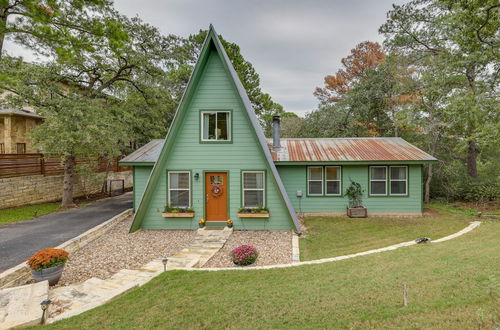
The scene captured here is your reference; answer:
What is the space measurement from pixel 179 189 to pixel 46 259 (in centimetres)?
446

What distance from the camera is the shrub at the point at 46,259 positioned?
447 centimetres

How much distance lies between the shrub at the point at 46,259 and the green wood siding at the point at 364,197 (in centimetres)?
815

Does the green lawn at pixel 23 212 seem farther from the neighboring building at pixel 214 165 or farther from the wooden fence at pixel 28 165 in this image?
the neighboring building at pixel 214 165

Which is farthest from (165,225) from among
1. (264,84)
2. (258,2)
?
(264,84)

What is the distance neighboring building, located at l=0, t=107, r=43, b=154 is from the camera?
51.2 feet

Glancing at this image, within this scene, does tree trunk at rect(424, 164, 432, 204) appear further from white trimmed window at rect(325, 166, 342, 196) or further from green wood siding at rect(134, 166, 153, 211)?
green wood siding at rect(134, 166, 153, 211)

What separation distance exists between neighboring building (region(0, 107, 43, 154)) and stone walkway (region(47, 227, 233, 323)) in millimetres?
16096

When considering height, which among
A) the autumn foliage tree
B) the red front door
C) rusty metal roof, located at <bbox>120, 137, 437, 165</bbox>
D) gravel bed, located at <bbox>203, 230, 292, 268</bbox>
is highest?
the autumn foliage tree

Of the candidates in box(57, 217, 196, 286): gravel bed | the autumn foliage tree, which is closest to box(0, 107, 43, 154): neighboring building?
box(57, 217, 196, 286): gravel bed

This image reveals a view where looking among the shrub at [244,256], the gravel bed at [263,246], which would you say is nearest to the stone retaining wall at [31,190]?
the gravel bed at [263,246]

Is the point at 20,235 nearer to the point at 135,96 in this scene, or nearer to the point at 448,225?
the point at 135,96

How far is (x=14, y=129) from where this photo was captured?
52.7 feet

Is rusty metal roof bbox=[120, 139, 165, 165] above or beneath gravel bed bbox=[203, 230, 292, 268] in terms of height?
above

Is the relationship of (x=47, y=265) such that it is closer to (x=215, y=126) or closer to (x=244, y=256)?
(x=244, y=256)
